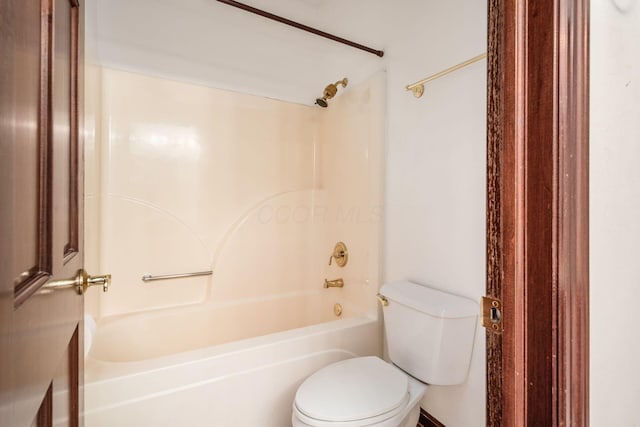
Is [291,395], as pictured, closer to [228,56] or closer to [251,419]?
[251,419]

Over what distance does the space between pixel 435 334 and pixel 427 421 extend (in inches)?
22.7

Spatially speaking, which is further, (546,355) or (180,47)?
(180,47)

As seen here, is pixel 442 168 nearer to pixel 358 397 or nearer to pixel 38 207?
pixel 358 397

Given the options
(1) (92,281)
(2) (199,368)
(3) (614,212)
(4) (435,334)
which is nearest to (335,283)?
(4) (435,334)

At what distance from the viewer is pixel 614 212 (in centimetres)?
53

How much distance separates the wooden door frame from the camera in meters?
0.42

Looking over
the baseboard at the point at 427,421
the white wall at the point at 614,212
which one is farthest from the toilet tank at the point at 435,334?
the white wall at the point at 614,212

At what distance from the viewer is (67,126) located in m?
0.55

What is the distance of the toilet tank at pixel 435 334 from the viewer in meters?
1.11

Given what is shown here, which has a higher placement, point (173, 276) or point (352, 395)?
point (173, 276)

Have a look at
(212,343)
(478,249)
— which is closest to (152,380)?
(212,343)

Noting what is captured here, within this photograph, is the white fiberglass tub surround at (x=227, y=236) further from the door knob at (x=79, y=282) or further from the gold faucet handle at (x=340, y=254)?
the door knob at (x=79, y=282)

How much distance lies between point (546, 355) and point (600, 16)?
57cm

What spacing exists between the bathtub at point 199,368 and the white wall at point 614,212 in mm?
1047
